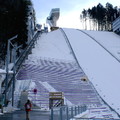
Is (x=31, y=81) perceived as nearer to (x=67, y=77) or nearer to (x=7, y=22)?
(x=67, y=77)

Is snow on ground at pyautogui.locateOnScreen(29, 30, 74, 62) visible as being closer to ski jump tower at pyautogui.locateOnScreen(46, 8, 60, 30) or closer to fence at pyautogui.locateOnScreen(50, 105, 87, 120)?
fence at pyautogui.locateOnScreen(50, 105, 87, 120)

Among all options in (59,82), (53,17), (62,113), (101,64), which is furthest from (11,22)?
(53,17)

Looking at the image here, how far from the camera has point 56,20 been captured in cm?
6744

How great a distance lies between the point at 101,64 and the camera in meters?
30.6

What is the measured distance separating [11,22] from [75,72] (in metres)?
10.8

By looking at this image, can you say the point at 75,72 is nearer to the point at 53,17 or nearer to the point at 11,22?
the point at 11,22

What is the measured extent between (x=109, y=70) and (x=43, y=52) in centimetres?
924

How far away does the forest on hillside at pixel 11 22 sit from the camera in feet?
103

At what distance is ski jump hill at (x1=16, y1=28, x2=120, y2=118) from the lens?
21094mm

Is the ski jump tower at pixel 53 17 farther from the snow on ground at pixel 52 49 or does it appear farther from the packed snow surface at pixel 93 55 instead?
the snow on ground at pixel 52 49

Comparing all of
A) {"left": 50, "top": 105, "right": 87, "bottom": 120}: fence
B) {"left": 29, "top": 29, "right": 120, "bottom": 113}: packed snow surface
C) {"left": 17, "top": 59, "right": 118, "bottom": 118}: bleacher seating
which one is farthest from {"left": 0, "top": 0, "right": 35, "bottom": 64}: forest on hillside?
{"left": 50, "top": 105, "right": 87, "bottom": 120}: fence

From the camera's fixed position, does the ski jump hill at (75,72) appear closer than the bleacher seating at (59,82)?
No

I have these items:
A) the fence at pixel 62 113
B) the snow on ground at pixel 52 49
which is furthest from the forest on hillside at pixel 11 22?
the fence at pixel 62 113

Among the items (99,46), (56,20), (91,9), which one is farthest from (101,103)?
(91,9)
